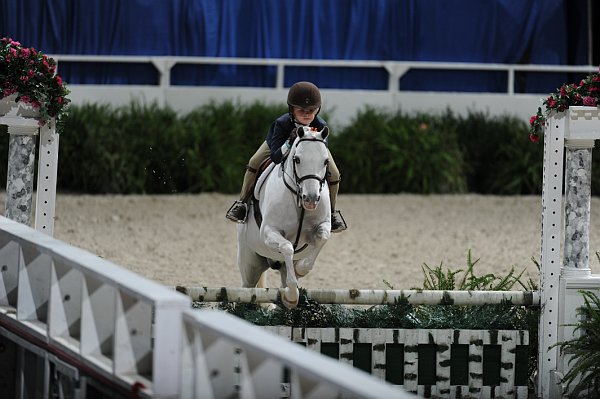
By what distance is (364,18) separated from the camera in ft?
55.6

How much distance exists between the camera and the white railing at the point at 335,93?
16.0 metres

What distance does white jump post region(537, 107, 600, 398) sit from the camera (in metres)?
6.52

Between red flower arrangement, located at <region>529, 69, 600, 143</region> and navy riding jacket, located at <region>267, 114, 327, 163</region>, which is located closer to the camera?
red flower arrangement, located at <region>529, 69, 600, 143</region>

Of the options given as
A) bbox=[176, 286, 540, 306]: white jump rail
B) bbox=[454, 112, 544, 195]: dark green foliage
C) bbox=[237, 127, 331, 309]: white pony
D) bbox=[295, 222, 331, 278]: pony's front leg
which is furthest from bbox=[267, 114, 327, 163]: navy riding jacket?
bbox=[454, 112, 544, 195]: dark green foliage

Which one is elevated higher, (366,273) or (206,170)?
(206,170)

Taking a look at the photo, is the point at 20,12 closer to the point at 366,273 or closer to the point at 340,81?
the point at 340,81

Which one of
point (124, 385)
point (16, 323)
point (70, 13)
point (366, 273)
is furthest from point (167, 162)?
point (124, 385)

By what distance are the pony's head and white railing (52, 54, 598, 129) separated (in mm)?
9471

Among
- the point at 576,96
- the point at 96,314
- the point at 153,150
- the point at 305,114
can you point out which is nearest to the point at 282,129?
the point at 305,114

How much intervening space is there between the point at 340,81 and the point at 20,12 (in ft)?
14.1

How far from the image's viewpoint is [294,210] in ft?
21.7

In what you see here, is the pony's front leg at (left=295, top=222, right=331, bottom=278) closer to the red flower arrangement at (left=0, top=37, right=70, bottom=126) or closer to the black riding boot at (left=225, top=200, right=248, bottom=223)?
the black riding boot at (left=225, top=200, right=248, bottom=223)

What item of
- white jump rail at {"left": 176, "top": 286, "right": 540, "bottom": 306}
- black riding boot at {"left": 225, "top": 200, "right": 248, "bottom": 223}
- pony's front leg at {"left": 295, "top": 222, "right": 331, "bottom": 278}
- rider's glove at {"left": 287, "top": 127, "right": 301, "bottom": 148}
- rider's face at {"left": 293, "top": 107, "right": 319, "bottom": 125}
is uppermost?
rider's face at {"left": 293, "top": 107, "right": 319, "bottom": 125}

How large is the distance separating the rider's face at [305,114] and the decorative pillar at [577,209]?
135cm
